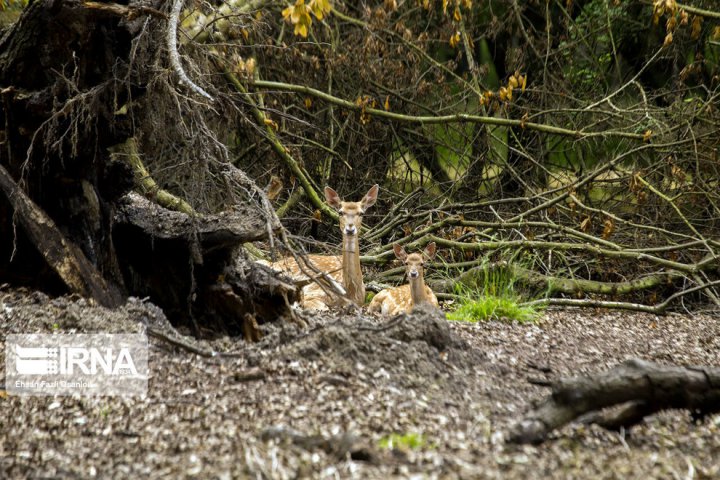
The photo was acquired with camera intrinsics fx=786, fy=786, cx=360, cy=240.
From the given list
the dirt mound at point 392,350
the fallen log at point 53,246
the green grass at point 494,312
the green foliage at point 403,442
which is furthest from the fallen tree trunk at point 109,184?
the green grass at point 494,312

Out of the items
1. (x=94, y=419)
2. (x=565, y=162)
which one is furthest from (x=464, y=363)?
(x=565, y=162)

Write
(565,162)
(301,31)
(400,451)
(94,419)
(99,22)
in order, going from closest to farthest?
(400,451), (94,419), (99,22), (301,31), (565,162)

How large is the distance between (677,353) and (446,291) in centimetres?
285

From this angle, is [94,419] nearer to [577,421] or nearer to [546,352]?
[577,421]

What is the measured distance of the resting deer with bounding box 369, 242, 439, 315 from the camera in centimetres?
707

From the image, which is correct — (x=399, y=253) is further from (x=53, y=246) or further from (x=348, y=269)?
(x=53, y=246)

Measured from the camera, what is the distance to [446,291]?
822 centimetres

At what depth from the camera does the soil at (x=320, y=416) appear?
2.80 metres

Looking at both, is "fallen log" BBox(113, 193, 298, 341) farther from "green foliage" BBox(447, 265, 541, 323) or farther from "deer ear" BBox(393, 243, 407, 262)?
"deer ear" BBox(393, 243, 407, 262)

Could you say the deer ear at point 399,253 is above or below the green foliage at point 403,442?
below

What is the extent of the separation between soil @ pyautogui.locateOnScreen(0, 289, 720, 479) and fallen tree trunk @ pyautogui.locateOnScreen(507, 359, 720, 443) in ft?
0.30

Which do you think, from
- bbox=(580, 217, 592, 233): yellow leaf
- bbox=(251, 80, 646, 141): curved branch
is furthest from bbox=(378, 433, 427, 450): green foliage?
bbox=(251, 80, 646, 141): curved branch

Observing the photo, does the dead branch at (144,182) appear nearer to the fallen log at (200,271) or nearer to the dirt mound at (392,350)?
the fallen log at (200,271)

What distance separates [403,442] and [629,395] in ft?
3.29
